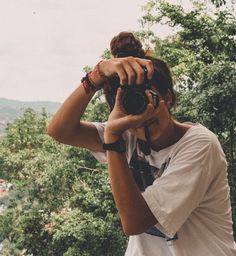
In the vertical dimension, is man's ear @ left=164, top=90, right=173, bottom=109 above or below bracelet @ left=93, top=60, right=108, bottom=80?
below

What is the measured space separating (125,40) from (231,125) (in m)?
3.56

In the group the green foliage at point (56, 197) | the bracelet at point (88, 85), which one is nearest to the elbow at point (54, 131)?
the bracelet at point (88, 85)

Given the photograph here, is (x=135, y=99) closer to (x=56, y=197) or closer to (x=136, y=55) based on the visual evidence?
(x=136, y=55)

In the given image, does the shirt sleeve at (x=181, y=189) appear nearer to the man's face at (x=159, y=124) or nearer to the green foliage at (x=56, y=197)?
the man's face at (x=159, y=124)


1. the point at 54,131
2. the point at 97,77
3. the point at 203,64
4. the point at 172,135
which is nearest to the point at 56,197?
the point at 203,64

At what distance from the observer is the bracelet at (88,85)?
2.95 feet

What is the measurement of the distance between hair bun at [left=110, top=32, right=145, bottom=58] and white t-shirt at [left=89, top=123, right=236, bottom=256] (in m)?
0.21

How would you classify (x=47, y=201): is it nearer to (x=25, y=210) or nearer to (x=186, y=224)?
(x=25, y=210)

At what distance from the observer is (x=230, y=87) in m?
3.79

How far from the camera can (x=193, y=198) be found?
2.24 ft

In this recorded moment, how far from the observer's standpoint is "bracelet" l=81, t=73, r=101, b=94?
90cm

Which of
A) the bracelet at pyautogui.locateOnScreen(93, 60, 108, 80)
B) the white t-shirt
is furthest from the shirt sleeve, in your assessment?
the bracelet at pyautogui.locateOnScreen(93, 60, 108, 80)

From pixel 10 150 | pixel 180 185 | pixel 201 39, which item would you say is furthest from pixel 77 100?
pixel 10 150

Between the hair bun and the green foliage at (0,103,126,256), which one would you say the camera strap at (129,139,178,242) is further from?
the green foliage at (0,103,126,256)
